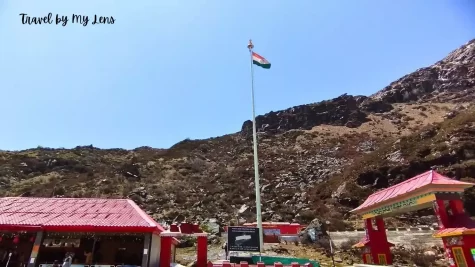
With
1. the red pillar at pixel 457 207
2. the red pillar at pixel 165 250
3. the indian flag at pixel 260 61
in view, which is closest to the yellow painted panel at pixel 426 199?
the red pillar at pixel 457 207

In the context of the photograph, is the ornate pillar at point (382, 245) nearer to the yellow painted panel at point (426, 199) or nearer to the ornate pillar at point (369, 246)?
the ornate pillar at point (369, 246)

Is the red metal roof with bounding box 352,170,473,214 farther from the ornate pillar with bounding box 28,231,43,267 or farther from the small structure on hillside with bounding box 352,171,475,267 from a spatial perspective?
the ornate pillar with bounding box 28,231,43,267

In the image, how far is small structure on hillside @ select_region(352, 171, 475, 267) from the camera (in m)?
12.6

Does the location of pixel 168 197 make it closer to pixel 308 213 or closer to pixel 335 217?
pixel 308 213

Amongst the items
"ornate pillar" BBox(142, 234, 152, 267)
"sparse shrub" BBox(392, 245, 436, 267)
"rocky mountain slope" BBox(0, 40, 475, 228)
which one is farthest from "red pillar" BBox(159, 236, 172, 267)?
"rocky mountain slope" BBox(0, 40, 475, 228)

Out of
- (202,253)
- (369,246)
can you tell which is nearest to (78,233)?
(202,253)

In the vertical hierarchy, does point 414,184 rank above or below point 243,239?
above

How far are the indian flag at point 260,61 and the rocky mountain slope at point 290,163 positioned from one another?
17617 millimetres

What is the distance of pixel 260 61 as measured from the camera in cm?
2856

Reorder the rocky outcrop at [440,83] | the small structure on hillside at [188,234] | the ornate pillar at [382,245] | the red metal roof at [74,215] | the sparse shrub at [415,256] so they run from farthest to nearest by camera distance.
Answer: the rocky outcrop at [440,83] < the sparse shrub at [415,256] < the ornate pillar at [382,245] < the small structure on hillside at [188,234] < the red metal roof at [74,215]

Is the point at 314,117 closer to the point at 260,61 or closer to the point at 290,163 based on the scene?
the point at 290,163

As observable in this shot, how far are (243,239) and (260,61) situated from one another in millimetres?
15754

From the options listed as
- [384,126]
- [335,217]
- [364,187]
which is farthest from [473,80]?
[335,217]

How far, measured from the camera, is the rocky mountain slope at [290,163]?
137 feet
